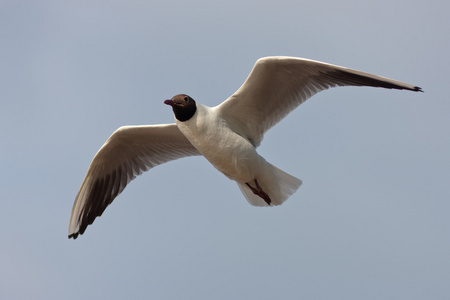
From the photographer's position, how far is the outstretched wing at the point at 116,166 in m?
9.89

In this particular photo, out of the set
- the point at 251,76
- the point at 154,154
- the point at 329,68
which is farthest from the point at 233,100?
the point at 154,154

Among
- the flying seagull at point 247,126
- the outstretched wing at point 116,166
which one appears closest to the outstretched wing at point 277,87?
the flying seagull at point 247,126

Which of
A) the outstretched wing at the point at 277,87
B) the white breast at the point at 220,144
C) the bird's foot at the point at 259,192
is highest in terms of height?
the outstretched wing at the point at 277,87

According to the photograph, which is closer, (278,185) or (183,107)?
(183,107)

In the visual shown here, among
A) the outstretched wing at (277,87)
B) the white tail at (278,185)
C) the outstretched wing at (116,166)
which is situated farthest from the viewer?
the outstretched wing at (116,166)

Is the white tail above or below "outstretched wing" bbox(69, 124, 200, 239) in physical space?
below

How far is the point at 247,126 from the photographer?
29.8 feet

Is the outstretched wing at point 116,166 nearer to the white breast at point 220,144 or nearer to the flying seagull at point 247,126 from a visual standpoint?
the flying seagull at point 247,126

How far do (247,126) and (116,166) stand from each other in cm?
216

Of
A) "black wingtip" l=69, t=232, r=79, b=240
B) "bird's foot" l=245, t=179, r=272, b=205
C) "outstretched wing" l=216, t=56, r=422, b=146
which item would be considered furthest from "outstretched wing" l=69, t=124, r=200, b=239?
"bird's foot" l=245, t=179, r=272, b=205

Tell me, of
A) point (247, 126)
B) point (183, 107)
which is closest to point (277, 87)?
point (247, 126)

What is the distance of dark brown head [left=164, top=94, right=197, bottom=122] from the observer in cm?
853

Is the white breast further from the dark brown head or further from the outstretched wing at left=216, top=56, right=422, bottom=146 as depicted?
the outstretched wing at left=216, top=56, right=422, bottom=146

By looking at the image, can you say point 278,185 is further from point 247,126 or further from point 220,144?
point 220,144
